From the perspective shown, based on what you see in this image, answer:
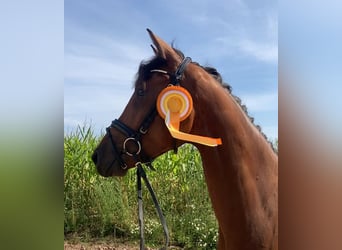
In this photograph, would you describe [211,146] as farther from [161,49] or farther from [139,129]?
[161,49]

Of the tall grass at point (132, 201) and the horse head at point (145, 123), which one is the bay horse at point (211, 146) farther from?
the tall grass at point (132, 201)

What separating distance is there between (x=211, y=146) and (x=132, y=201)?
2.87ft

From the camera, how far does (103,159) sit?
134cm

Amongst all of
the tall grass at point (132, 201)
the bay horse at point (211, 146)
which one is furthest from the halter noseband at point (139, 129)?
the tall grass at point (132, 201)

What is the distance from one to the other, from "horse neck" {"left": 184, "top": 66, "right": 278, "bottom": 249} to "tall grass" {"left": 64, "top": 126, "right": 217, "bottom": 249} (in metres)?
0.59

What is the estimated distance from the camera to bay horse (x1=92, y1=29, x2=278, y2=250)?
50.8 inches

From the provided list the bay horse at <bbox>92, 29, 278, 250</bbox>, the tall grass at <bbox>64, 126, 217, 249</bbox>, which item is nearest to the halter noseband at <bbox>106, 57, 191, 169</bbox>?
the bay horse at <bbox>92, 29, 278, 250</bbox>

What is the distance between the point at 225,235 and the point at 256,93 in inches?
22.7

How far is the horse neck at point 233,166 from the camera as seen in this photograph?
1.29 meters

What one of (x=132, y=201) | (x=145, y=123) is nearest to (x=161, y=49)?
(x=145, y=123)
